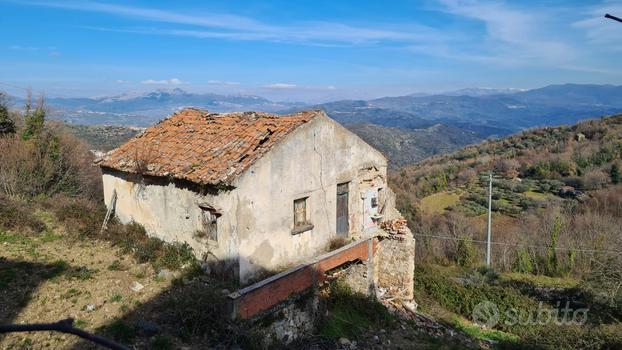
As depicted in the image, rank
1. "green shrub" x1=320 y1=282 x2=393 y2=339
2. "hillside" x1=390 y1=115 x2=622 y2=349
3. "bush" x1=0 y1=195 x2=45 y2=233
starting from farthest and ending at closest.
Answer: "hillside" x1=390 y1=115 x2=622 y2=349 < "bush" x1=0 y1=195 x2=45 y2=233 < "green shrub" x1=320 y1=282 x2=393 y2=339

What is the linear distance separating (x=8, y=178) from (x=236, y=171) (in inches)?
447

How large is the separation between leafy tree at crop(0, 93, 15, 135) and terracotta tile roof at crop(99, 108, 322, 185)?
875cm

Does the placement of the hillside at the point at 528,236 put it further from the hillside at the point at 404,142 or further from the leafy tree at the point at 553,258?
the hillside at the point at 404,142

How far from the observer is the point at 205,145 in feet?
42.4

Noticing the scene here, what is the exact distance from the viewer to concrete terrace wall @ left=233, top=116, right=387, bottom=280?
11398mm

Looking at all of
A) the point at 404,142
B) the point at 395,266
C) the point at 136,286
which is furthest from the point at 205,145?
the point at 404,142

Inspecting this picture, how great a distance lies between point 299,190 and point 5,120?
15563 millimetres

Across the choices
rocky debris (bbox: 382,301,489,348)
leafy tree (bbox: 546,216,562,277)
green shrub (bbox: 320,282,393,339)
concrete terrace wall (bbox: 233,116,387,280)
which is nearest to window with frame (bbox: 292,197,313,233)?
concrete terrace wall (bbox: 233,116,387,280)

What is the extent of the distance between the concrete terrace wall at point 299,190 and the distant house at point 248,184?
3 cm

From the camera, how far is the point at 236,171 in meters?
10.9

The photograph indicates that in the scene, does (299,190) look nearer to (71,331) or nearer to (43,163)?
(71,331)

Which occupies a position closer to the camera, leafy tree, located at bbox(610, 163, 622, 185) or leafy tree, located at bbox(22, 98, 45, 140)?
leafy tree, located at bbox(22, 98, 45, 140)

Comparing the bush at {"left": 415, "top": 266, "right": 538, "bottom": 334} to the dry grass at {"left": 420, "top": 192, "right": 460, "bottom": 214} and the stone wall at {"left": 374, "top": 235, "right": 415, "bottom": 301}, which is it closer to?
the stone wall at {"left": 374, "top": 235, "right": 415, "bottom": 301}

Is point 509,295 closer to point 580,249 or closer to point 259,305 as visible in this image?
point 580,249
